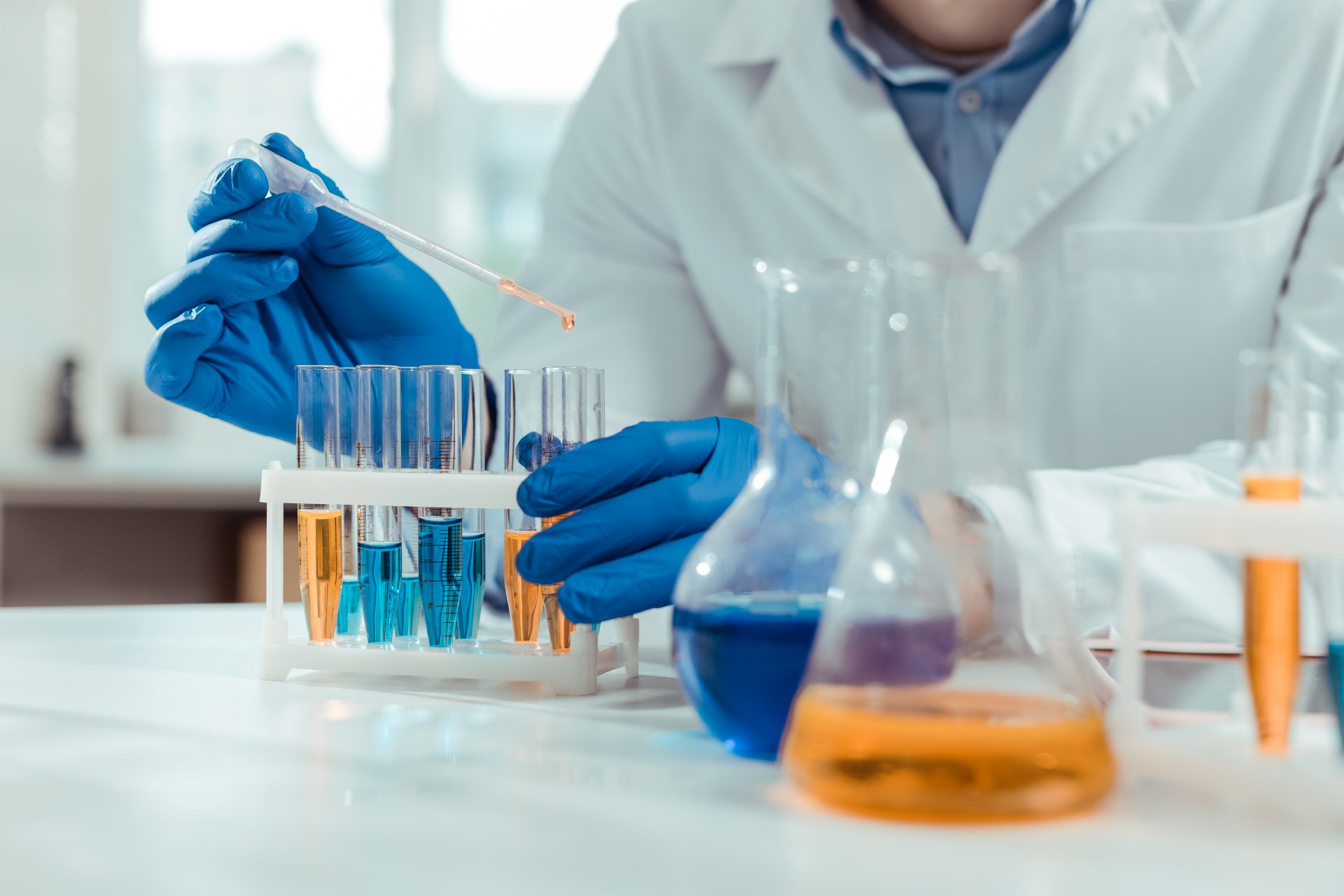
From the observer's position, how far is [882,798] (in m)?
0.50

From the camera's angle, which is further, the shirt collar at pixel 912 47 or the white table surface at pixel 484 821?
the shirt collar at pixel 912 47

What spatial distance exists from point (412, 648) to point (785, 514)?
0.33 metres

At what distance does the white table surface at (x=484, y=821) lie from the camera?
0.46 metres

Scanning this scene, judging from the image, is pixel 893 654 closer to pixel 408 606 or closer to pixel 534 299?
pixel 408 606

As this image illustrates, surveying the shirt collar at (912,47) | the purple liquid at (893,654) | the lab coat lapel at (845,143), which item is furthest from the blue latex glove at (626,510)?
the shirt collar at (912,47)

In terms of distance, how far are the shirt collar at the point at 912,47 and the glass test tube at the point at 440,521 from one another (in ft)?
3.12

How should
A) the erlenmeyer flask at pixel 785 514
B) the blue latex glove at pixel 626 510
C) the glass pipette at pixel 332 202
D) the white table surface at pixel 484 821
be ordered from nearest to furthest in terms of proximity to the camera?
the white table surface at pixel 484 821 < the erlenmeyer flask at pixel 785 514 < the blue latex glove at pixel 626 510 < the glass pipette at pixel 332 202

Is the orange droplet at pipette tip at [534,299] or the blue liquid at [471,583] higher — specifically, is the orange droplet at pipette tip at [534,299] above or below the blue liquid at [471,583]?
above

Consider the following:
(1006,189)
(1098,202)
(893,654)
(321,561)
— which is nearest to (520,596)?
(321,561)

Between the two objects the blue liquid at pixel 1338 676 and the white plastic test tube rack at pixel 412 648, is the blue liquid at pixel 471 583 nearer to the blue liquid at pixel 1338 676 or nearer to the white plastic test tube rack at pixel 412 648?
the white plastic test tube rack at pixel 412 648

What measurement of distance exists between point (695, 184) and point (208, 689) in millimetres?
1106

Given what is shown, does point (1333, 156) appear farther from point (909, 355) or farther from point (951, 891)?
point (951, 891)

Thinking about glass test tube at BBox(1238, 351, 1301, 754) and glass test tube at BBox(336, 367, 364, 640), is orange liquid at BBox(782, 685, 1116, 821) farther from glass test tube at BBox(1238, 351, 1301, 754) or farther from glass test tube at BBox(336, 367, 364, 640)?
glass test tube at BBox(336, 367, 364, 640)

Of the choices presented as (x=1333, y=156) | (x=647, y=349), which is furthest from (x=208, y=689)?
(x=1333, y=156)
